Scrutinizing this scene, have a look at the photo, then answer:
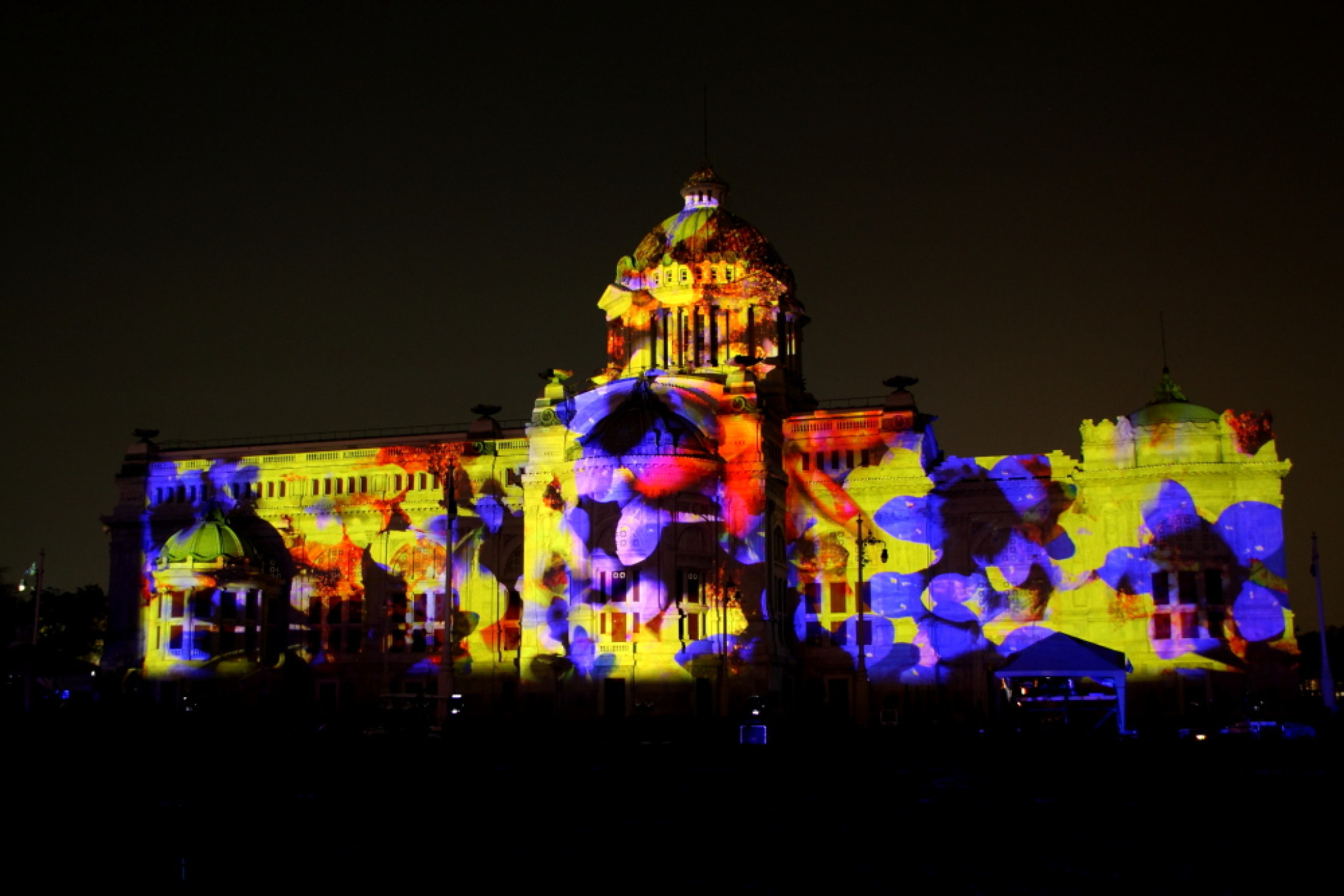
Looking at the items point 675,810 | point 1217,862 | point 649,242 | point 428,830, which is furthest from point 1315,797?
point 649,242

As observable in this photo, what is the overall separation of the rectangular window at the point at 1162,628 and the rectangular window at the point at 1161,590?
0.57m

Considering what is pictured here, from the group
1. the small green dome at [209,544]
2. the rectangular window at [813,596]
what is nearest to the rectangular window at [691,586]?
the rectangular window at [813,596]

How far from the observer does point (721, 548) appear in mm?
77000

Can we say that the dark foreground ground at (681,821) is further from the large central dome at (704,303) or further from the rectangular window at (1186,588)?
the large central dome at (704,303)

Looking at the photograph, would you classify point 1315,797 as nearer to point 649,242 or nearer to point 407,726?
point 407,726

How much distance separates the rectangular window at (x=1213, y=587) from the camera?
76938 mm

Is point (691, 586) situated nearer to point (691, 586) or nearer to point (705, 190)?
point (691, 586)

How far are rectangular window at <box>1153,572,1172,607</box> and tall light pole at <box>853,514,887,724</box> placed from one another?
13.4 m

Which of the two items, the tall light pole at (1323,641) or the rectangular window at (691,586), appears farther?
the rectangular window at (691,586)

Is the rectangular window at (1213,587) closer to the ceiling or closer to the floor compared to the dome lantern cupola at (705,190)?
closer to the floor

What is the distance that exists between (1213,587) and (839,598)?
1851 cm

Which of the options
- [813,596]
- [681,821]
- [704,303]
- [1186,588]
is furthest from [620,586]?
[681,821]

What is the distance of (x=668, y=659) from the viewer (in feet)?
243

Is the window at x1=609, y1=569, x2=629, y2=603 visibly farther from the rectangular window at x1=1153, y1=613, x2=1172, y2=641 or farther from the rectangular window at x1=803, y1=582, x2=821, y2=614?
the rectangular window at x1=1153, y1=613, x2=1172, y2=641
